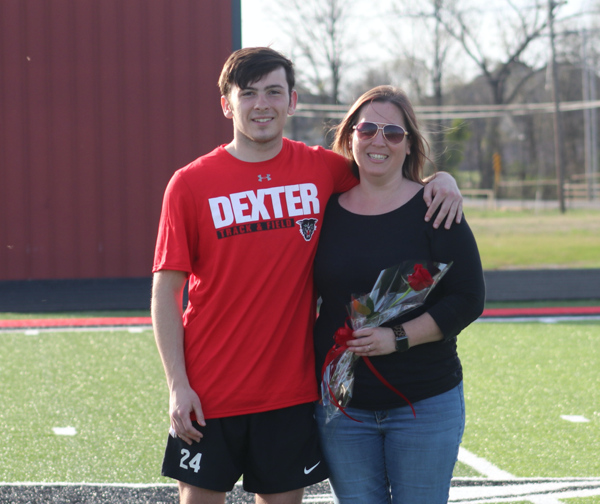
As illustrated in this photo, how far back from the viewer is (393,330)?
7.04ft

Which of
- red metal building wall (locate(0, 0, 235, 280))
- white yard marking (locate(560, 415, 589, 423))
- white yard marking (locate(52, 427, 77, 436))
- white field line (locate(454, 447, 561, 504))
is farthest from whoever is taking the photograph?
red metal building wall (locate(0, 0, 235, 280))

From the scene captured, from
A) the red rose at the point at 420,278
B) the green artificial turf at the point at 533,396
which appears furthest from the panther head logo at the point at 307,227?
the green artificial turf at the point at 533,396

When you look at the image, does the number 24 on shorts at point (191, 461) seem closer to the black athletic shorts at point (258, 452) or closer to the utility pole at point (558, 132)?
the black athletic shorts at point (258, 452)

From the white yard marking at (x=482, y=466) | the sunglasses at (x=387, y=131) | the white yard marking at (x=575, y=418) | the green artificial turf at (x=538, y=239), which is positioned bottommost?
the white yard marking at (x=575, y=418)

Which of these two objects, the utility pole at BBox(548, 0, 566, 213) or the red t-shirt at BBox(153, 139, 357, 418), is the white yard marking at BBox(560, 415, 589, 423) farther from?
the utility pole at BBox(548, 0, 566, 213)

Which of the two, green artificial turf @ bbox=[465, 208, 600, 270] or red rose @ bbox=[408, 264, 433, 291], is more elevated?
red rose @ bbox=[408, 264, 433, 291]

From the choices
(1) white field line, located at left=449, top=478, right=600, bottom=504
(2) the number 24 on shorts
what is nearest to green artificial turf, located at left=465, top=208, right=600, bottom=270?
(1) white field line, located at left=449, top=478, right=600, bottom=504

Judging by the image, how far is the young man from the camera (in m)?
2.21

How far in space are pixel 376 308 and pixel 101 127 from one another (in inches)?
340

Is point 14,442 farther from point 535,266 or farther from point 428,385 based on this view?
point 535,266

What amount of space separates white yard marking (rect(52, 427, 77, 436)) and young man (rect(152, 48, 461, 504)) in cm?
249

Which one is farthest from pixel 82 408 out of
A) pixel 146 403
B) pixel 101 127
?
pixel 101 127

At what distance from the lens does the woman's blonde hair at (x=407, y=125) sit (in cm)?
230

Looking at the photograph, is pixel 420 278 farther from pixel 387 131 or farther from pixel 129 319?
pixel 129 319
